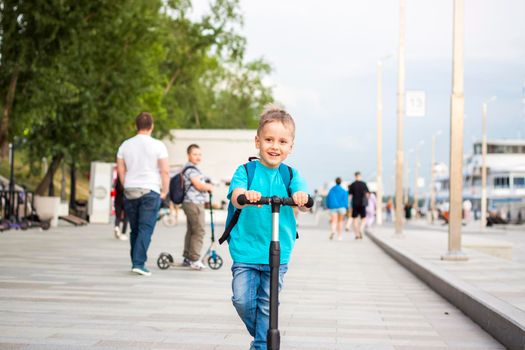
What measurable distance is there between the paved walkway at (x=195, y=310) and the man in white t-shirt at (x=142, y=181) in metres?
0.60

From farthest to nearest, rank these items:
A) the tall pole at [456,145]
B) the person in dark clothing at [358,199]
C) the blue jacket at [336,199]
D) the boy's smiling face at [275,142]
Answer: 1. the person in dark clothing at [358,199]
2. the blue jacket at [336,199]
3. the tall pole at [456,145]
4. the boy's smiling face at [275,142]

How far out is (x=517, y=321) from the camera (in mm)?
8172

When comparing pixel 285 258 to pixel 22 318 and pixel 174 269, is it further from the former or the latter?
pixel 174 269

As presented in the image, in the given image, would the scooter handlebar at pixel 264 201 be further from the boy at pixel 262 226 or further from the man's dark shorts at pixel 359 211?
the man's dark shorts at pixel 359 211

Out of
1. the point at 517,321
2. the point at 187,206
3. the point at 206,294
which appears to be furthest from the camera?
the point at 187,206

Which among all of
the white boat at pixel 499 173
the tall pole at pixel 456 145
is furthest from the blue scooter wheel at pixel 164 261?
the white boat at pixel 499 173

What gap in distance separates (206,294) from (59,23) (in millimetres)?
14885

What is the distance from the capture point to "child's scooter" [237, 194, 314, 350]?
556 cm

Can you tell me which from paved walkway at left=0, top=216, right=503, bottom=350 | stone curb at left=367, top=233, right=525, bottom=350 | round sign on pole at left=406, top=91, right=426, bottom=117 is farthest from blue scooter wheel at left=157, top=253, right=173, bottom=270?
round sign on pole at left=406, top=91, right=426, bottom=117

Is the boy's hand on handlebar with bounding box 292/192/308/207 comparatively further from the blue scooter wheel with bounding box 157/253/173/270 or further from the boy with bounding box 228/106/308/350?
the blue scooter wheel with bounding box 157/253/173/270

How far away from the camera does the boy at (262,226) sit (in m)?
5.97

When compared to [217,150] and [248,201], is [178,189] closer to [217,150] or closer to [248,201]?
[248,201]

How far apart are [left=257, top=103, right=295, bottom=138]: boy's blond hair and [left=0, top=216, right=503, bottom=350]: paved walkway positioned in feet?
7.73

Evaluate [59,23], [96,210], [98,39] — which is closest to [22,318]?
[59,23]
